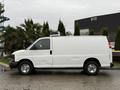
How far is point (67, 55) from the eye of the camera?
15.8 metres

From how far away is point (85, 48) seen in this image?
15.8 meters

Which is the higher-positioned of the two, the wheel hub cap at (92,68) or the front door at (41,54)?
the front door at (41,54)

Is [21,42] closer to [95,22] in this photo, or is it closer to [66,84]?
[66,84]

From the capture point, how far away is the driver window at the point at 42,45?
1599cm

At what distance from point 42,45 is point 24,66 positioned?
60.5 inches

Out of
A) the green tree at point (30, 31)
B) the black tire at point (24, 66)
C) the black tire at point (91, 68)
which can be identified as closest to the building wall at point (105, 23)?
the green tree at point (30, 31)

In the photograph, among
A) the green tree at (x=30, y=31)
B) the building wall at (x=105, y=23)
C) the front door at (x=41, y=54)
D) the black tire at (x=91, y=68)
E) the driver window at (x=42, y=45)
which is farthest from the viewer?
the building wall at (x=105, y=23)

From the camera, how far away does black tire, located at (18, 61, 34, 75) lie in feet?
52.2

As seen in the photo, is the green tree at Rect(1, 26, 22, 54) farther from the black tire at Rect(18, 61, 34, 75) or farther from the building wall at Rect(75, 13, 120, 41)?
the building wall at Rect(75, 13, 120, 41)

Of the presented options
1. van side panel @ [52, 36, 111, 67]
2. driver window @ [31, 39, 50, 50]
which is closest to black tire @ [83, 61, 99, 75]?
van side panel @ [52, 36, 111, 67]

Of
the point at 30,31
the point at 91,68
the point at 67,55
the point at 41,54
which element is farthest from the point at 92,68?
the point at 30,31

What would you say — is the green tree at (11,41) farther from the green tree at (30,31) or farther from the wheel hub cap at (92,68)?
the wheel hub cap at (92,68)

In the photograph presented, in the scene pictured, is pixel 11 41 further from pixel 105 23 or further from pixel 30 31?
pixel 105 23

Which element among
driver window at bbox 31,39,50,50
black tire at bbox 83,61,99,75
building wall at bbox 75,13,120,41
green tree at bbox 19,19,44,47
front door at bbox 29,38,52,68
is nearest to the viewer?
black tire at bbox 83,61,99,75
